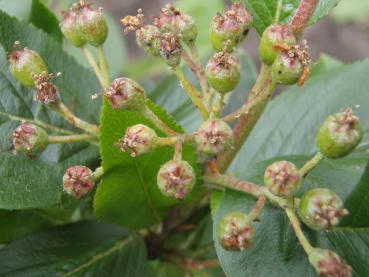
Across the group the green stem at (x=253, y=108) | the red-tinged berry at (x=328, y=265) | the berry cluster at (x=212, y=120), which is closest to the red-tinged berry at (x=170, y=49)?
the berry cluster at (x=212, y=120)

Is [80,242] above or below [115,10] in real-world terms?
below

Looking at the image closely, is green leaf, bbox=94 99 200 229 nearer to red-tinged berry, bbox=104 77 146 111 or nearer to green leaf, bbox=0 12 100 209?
red-tinged berry, bbox=104 77 146 111

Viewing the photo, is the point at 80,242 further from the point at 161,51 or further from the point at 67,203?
the point at 161,51

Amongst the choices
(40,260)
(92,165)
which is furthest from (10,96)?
(40,260)

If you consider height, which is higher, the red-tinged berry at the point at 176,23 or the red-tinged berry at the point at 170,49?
the red-tinged berry at the point at 176,23

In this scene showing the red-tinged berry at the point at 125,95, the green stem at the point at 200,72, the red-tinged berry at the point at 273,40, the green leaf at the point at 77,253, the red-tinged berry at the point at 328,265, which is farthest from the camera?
the green leaf at the point at 77,253

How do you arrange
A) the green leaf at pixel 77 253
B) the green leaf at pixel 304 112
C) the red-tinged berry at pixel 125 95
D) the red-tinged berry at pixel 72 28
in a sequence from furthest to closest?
the green leaf at pixel 304 112 < the green leaf at pixel 77 253 < the red-tinged berry at pixel 72 28 < the red-tinged berry at pixel 125 95

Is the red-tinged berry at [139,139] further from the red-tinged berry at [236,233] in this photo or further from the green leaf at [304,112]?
the green leaf at [304,112]
